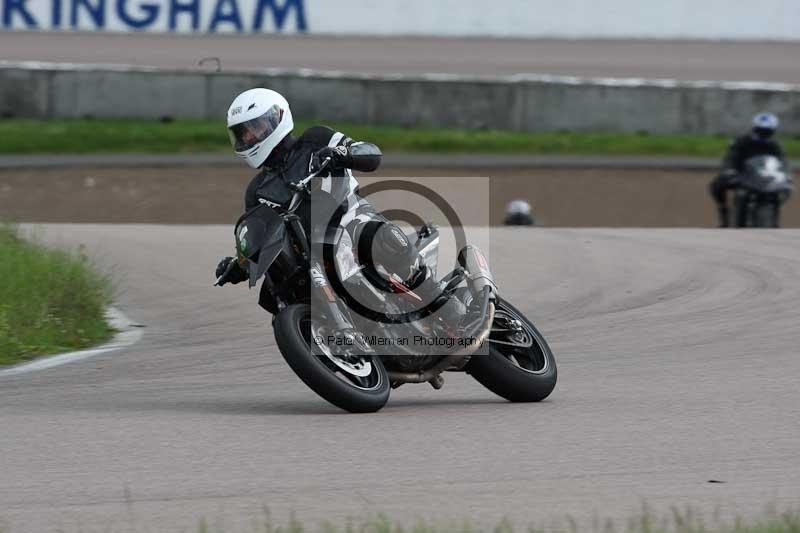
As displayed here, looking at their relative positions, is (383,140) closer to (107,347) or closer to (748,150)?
(748,150)

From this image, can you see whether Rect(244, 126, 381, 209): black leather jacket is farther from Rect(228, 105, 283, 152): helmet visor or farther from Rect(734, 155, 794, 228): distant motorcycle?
Rect(734, 155, 794, 228): distant motorcycle

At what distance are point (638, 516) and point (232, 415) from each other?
2.41 m

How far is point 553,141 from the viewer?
872 inches

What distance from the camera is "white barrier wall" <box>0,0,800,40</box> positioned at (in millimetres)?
24406

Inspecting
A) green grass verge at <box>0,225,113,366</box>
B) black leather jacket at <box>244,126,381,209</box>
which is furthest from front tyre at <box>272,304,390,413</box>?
green grass verge at <box>0,225,113,366</box>

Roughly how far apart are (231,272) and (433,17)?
1873 centimetres

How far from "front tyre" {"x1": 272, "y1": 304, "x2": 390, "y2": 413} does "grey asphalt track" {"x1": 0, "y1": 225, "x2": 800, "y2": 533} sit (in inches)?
4.7

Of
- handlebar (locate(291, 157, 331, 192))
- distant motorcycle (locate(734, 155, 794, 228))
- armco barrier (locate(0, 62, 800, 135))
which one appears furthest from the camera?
armco barrier (locate(0, 62, 800, 135))

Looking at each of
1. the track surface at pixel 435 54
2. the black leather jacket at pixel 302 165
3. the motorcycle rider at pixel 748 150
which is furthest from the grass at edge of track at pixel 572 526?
the track surface at pixel 435 54

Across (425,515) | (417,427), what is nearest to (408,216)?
(417,427)

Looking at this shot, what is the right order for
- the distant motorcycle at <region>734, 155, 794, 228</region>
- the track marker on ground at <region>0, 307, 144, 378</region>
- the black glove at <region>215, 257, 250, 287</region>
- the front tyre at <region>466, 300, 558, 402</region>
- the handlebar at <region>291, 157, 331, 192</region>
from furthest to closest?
the distant motorcycle at <region>734, 155, 794, 228</region>, the track marker on ground at <region>0, 307, 144, 378</region>, the front tyre at <region>466, 300, 558, 402</region>, the black glove at <region>215, 257, 250, 287</region>, the handlebar at <region>291, 157, 331, 192</region>

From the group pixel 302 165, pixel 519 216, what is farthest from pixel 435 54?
pixel 302 165

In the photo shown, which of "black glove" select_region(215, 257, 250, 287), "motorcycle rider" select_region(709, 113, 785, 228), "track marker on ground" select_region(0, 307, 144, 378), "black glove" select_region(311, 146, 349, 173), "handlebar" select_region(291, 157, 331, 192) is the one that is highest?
"black glove" select_region(311, 146, 349, 173)

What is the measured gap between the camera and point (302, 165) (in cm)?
673
